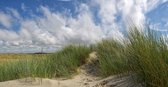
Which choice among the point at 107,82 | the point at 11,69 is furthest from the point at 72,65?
the point at 107,82

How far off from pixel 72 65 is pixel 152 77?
17.7ft

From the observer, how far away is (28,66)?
23.6 ft

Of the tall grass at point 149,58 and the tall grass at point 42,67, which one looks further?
the tall grass at point 42,67

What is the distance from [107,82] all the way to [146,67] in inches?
63.3

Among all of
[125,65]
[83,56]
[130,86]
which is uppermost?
[83,56]

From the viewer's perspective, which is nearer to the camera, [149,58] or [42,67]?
[149,58]

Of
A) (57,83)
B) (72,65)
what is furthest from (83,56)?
(57,83)

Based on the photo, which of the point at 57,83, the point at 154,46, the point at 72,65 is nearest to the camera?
the point at 154,46

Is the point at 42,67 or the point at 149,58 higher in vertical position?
the point at 42,67

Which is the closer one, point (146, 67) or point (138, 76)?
point (146, 67)

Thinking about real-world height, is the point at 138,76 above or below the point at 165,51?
below

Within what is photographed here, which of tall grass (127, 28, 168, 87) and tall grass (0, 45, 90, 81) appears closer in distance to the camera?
tall grass (127, 28, 168, 87)

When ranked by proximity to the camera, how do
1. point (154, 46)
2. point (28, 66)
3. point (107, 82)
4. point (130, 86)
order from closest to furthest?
point (154, 46)
point (130, 86)
point (107, 82)
point (28, 66)

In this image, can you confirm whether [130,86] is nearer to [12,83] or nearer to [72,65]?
[12,83]
